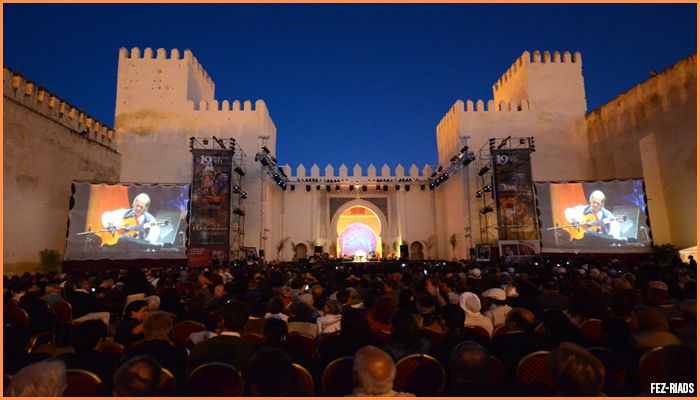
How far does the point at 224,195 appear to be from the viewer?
582 inches

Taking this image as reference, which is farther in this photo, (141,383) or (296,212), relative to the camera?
(296,212)

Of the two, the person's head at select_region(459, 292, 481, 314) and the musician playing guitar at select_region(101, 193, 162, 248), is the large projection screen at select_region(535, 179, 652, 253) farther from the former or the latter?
the musician playing guitar at select_region(101, 193, 162, 248)

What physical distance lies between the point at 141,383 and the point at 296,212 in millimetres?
19563

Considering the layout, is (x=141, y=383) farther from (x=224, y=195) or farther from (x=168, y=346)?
(x=224, y=195)

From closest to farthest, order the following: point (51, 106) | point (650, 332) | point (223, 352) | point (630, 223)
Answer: point (223, 352) < point (650, 332) < point (51, 106) < point (630, 223)

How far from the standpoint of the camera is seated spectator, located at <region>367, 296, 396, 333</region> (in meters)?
3.14

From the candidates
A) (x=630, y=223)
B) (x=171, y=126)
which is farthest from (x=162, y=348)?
(x=171, y=126)

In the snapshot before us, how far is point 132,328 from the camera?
2965 millimetres

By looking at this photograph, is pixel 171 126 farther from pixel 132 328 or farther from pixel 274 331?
pixel 274 331

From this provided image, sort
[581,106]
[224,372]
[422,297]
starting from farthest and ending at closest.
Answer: [581,106], [422,297], [224,372]

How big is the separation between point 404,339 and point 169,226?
13.6 metres

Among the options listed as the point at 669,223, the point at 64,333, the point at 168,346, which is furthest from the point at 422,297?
the point at 669,223

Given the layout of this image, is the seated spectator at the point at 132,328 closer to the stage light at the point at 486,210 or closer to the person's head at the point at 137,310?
the person's head at the point at 137,310

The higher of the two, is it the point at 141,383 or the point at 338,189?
the point at 338,189
